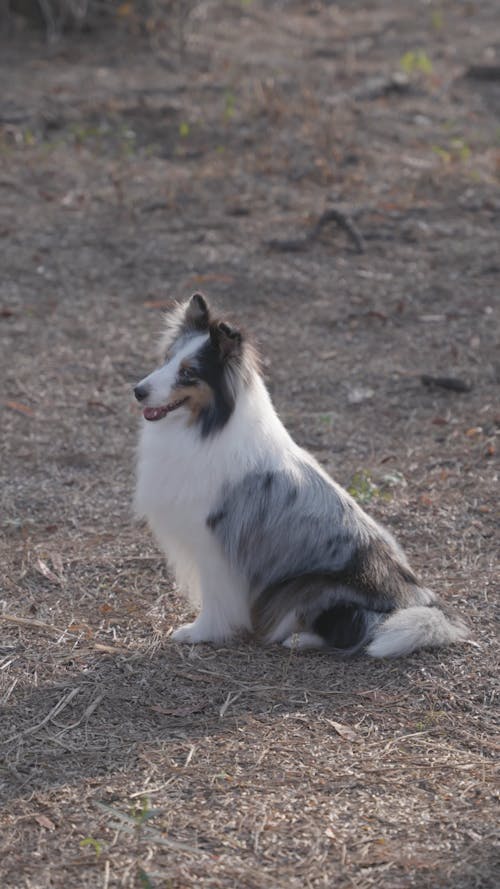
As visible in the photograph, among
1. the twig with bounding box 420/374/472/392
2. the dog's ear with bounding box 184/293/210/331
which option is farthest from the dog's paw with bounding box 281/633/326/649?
the twig with bounding box 420/374/472/392

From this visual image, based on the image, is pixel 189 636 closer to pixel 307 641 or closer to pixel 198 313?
pixel 307 641

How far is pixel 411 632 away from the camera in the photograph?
14.7 ft

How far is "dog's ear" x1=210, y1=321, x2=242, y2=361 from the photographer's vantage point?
14.5ft

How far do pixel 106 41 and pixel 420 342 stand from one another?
6.95 m

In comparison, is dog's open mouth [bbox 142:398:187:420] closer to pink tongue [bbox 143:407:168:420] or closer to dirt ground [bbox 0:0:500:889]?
pink tongue [bbox 143:407:168:420]

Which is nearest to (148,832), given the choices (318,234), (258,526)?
(258,526)

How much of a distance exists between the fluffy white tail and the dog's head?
1.00 m

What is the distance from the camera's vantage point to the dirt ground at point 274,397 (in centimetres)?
360

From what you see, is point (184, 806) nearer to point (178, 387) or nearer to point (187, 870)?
point (187, 870)

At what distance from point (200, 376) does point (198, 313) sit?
0.90 ft

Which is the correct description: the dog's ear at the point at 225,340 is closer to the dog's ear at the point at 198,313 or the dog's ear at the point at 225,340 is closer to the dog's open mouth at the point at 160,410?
the dog's ear at the point at 198,313

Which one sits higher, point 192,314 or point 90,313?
point 192,314

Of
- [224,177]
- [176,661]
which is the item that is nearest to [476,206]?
[224,177]

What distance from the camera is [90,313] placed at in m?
8.18
